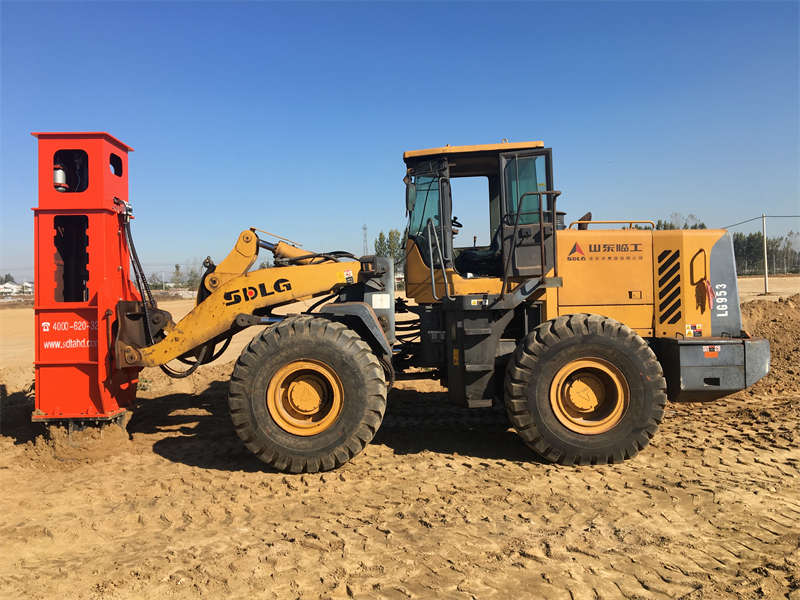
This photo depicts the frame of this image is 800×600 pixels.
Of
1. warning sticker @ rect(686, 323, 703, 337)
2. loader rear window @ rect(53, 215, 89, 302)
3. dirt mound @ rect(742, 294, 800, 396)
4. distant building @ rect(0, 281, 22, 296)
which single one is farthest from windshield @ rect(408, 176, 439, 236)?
distant building @ rect(0, 281, 22, 296)

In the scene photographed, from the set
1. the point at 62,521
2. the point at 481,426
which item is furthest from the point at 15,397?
the point at 481,426

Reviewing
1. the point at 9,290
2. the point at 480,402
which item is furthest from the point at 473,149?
the point at 9,290

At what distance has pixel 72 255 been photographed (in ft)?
18.3

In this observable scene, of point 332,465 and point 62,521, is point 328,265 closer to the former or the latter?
point 332,465

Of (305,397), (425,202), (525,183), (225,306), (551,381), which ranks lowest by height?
(305,397)

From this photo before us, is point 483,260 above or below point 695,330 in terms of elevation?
above

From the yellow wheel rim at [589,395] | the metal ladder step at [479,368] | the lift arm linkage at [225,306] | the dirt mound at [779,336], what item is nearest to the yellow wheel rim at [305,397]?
the lift arm linkage at [225,306]

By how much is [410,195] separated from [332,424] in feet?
8.44

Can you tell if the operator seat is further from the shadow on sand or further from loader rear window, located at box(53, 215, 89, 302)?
loader rear window, located at box(53, 215, 89, 302)

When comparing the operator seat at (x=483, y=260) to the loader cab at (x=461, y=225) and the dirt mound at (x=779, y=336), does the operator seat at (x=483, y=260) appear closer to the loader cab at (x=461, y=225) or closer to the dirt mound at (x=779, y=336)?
the loader cab at (x=461, y=225)

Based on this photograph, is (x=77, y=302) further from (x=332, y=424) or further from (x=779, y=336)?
(x=779, y=336)

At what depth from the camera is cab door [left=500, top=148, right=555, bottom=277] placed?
17.3ft

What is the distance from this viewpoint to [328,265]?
213 inches

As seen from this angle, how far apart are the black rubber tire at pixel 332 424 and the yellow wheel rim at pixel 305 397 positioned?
52 mm
